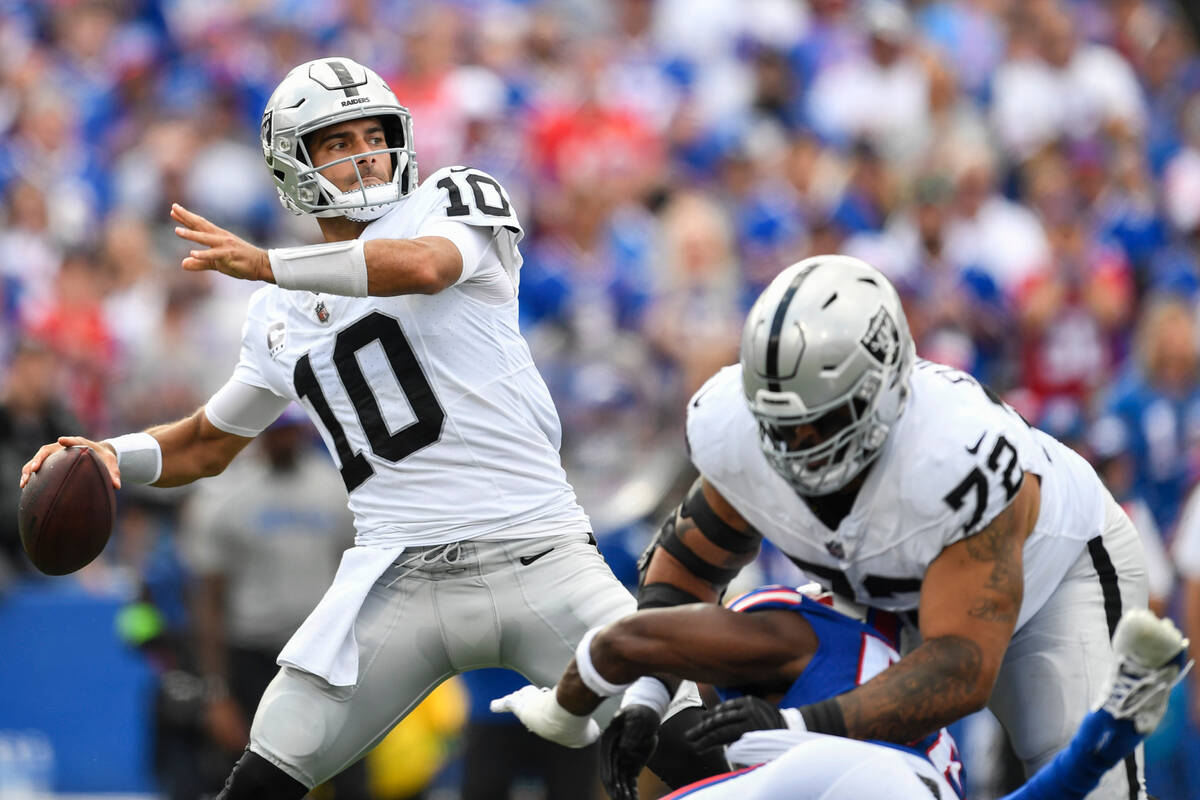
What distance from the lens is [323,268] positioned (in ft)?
13.4

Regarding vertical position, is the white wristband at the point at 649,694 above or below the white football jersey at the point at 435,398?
below

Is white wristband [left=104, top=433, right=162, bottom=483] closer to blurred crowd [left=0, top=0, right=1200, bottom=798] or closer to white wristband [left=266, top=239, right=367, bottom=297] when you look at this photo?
white wristband [left=266, top=239, right=367, bottom=297]

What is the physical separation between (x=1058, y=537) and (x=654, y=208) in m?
6.21

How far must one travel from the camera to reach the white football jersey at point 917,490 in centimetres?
362

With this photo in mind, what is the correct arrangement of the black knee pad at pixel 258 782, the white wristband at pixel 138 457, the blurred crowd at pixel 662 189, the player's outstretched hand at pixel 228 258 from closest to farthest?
the player's outstretched hand at pixel 228 258
the black knee pad at pixel 258 782
the white wristband at pixel 138 457
the blurred crowd at pixel 662 189

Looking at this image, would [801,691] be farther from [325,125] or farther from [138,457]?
[138,457]

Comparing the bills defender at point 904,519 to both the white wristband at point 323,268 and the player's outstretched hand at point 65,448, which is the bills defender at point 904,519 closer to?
the white wristband at point 323,268

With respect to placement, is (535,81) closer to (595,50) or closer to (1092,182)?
(595,50)

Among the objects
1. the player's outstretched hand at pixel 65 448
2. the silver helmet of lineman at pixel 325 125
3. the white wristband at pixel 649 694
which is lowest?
the white wristband at pixel 649 694

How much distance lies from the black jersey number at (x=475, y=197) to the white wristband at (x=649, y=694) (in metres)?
1.24

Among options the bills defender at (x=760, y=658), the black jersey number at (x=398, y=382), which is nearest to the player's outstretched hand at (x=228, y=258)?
the black jersey number at (x=398, y=382)

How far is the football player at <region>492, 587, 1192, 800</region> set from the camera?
10.9ft

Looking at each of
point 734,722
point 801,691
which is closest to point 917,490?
point 801,691

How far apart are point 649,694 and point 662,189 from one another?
6.40 m
